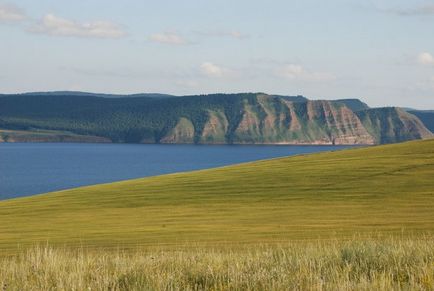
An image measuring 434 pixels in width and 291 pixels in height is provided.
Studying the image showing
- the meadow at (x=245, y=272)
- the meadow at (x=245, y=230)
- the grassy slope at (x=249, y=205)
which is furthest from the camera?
the grassy slope at (x=249, y=205)

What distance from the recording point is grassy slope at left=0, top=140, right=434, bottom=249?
27438 millimetres

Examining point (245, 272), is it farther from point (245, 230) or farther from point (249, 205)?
point (249, 205)

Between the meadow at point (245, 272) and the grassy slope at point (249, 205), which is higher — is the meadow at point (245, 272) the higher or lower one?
the higher one

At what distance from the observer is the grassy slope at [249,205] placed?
27.4 m

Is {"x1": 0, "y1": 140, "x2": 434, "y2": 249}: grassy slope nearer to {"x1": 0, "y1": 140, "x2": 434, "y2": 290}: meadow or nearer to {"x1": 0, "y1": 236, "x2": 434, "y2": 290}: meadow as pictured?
{"x1": 0, "y1": 140, "x2": 434, "y2": 290}: meadow

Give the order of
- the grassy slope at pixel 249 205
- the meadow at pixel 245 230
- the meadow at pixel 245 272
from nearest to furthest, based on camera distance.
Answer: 1. the meadow at pixel 245 272
2. the meadow at pixel 245 230
3. the grassy slope at pixel 249 205

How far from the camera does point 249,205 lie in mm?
38219

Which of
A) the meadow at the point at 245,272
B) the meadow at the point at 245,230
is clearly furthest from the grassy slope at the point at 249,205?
the meadow at the point at 245,272

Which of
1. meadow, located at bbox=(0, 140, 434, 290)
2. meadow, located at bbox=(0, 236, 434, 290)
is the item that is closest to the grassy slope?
meadow, located at bbox=(0, 140, 434, 290)

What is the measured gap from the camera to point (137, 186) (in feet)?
165

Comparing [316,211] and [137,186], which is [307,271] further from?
[137,186]

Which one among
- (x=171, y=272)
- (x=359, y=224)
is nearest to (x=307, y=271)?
(x=171, y=272)

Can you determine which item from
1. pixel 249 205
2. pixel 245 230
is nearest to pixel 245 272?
pixel 245 230

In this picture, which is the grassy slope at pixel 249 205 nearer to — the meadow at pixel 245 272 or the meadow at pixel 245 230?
the meadow at pixel 245 230
